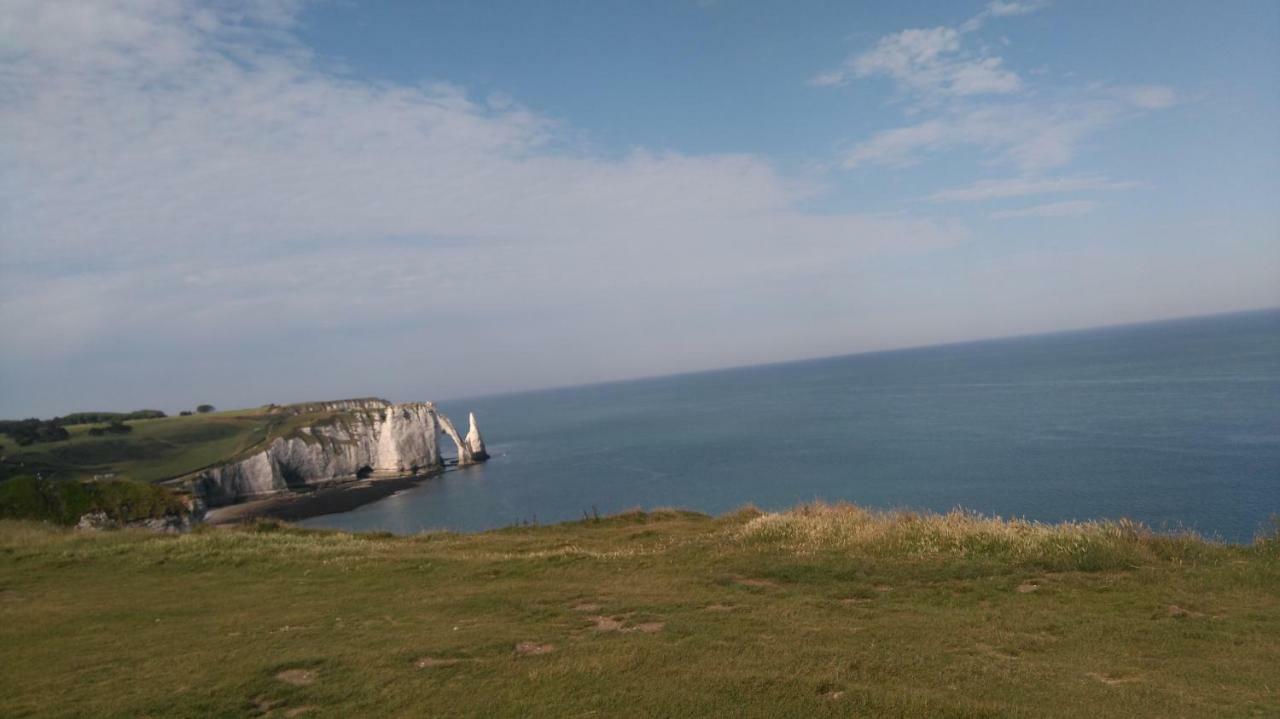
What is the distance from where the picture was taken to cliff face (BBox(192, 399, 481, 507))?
7906 centimetres

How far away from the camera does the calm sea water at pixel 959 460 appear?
143 feet

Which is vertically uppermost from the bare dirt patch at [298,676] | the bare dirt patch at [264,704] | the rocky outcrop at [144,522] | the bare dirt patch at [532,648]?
the bare dirt patch at [264,704]

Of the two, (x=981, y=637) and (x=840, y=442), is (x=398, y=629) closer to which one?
(x=981, y=637)

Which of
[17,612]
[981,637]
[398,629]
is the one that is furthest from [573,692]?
[17,612]

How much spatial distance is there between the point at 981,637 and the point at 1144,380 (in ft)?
365

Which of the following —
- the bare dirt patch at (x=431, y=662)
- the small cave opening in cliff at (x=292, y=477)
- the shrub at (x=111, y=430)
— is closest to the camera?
the bare dirt patch at (x=431, y=662)

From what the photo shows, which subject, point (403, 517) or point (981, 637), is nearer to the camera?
point (981, 637)

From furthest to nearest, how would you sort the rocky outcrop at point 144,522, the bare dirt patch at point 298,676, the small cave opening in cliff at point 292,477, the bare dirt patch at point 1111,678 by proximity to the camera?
the small cave opening in cliff at point 292,477 → the rocky outcrop at point 144,522 → the bare dirt patch at point 298,676 → the bare dirt patch at point 1111,678

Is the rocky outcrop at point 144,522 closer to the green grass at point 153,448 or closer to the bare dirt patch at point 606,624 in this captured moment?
the green grass at point 153,448

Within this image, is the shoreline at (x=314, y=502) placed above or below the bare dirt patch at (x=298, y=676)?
below

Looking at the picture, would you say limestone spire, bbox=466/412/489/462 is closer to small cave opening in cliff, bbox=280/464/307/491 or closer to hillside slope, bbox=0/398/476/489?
hillside slope, bbox=0/398/476/489

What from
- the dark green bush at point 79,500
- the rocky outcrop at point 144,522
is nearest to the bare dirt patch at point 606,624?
the rocky outcrop at point 144,522

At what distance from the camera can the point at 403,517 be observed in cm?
6594

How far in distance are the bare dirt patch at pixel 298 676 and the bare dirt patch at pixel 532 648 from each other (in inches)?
96.2
